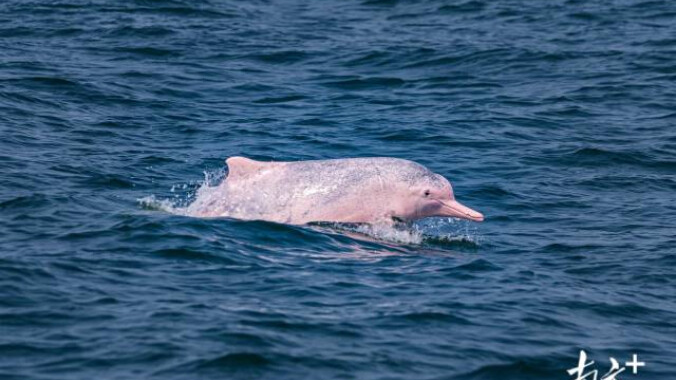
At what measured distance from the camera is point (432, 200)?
18.2 m

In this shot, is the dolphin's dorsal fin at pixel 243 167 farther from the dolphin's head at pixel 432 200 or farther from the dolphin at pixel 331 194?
the dolphin's head at pixel 432 200

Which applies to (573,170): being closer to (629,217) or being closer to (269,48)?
(629,217)

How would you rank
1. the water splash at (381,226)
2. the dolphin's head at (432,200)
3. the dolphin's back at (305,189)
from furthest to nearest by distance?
the dolphin's head at (432,200), the dolphin's back at (305,189), the water splash at (381,226)

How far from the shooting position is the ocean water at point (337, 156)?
13359mm

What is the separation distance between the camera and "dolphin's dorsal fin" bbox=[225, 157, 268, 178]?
18188mm

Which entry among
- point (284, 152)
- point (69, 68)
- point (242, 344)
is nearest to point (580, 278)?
point (242, 344)

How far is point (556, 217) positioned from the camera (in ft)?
65.1

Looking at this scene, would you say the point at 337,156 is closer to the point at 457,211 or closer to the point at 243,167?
the point at 243,167

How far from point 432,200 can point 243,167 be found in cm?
273

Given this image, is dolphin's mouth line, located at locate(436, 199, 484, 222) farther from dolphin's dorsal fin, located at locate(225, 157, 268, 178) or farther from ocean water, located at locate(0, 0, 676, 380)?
dolphin's dorsal fin, located at locate(225, 157, 268, 178)

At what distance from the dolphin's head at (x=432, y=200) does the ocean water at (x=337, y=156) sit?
365mm

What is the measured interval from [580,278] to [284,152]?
779 cm

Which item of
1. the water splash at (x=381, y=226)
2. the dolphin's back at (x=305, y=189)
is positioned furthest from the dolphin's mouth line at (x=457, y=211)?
the dolphin's back at (x=305, y=189)

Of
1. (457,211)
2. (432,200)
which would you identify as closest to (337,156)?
(432,200)
